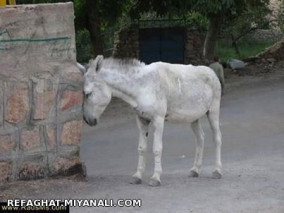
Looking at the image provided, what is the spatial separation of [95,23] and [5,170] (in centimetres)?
1295

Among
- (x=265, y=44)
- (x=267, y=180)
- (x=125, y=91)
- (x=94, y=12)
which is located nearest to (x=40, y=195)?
(x=125, y=91)

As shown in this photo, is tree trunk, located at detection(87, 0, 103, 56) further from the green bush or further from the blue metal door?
the green bush

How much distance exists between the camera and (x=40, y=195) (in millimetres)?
7559

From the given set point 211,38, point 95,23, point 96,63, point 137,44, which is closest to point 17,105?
point 96,63

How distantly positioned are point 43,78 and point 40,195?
1.42 metres

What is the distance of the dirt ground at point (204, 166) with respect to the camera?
24.4ft

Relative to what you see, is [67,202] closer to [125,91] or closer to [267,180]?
[125,91]

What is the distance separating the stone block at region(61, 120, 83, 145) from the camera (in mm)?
8141

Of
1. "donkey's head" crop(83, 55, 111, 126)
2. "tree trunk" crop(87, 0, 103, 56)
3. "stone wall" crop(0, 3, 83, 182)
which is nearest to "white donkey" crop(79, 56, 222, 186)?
"donkey's head" crop(83, 55, 111, 126)

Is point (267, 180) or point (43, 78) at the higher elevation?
point (43, 78)

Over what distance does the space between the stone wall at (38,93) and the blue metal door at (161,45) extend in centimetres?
1477

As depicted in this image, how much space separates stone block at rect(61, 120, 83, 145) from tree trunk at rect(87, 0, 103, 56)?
11.5m

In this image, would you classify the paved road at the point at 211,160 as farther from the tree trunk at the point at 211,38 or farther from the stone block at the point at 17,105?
the tree trunk at the point at 211,38

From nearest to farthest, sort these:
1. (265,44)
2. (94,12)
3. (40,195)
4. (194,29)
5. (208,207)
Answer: (208,207)
(40,195)
(94,12)
(194,29)
(265,44)
